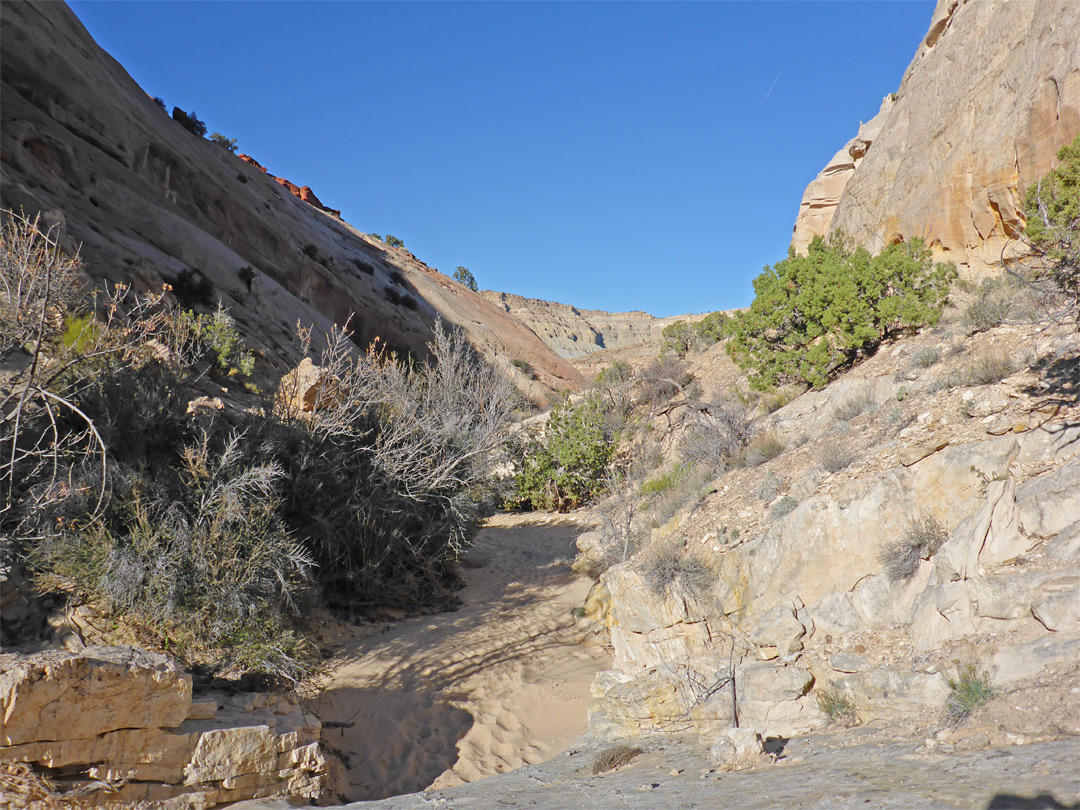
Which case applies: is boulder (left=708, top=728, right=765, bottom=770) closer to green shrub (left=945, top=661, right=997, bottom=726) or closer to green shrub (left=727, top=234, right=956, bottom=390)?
green shrub (left=945, top=661, right=997, bottom=726)

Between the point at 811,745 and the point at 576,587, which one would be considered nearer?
the point at 811,745

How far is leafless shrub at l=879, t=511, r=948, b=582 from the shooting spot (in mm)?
5551

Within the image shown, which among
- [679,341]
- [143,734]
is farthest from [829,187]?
[143,734]

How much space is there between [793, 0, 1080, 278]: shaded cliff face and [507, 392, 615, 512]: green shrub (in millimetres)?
7290

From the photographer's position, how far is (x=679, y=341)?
20562 mm

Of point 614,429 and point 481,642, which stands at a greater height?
point 614,429

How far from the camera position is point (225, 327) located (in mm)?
14094

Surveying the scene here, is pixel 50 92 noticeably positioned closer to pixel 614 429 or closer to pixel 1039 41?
pixel 614 429

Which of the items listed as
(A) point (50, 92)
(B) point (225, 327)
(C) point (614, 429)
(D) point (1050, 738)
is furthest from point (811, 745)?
(A) point (50, 92)

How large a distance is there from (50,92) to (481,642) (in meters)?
19.9

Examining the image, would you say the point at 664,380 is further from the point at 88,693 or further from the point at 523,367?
the point at 523,367

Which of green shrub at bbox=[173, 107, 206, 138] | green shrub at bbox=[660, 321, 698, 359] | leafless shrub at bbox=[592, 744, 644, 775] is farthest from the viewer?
green shrub at bbox=[173, 107, 206, 138]

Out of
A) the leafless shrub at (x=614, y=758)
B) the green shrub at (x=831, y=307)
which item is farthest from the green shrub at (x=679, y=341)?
the leafless shrub at (x=614, y=758)

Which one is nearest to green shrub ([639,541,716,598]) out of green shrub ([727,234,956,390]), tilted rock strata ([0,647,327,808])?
tilted rock strata ([0,647,327,808])
